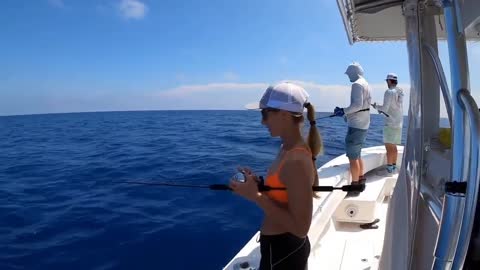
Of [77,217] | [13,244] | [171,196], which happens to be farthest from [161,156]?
[13,244]

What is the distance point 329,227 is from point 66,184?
621 cm

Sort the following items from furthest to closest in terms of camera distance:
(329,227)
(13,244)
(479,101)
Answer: (13,244) < (329,227) < (479,101)

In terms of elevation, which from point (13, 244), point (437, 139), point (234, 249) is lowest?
point (234, 249)

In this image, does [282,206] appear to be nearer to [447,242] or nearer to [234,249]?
[447,242]

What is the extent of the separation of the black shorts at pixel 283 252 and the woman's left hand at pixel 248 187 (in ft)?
0.97

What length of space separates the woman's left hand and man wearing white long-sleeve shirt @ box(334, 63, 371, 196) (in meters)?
2.79

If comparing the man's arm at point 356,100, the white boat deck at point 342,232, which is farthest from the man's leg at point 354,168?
the man's arm at point 356,100

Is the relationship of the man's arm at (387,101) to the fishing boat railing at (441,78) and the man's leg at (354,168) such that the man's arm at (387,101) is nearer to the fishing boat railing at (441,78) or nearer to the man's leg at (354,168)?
the man's leg at (354,168)

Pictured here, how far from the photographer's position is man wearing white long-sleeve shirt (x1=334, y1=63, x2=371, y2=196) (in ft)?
13.0

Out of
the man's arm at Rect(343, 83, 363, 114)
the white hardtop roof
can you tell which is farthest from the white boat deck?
the white hardtop roof

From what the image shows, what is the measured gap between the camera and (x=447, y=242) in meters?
0.78

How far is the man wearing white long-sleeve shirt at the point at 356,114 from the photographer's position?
13.0 feet

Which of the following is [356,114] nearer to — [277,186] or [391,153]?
[391,153]

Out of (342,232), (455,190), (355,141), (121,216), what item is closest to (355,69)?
(355,141)
